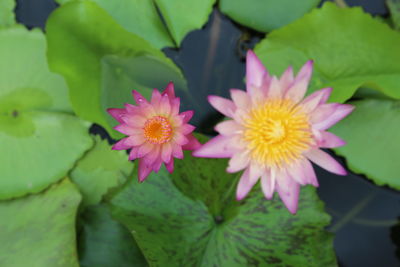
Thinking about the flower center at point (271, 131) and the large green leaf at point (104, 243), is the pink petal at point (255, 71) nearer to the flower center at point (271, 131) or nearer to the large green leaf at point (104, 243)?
the flower center at point (271, 131)

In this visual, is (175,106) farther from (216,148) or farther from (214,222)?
(214,222)

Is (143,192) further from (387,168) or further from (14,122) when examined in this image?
(387,168)

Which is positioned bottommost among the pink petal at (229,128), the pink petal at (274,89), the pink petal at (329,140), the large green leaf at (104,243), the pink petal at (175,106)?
the large green leaf at (104,243)

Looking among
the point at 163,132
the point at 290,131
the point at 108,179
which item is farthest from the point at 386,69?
the point at 108,179

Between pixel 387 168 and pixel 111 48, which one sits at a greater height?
pixel 111 48

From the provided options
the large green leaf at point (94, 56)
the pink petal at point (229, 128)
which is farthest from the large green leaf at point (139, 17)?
the pink petal at point (229, 128)

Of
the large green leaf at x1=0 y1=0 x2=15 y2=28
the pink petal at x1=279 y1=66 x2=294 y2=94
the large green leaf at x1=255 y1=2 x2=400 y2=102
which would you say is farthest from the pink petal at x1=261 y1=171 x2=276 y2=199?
the large green leaf at x1=0 y1=0 x2=15 y2=28
